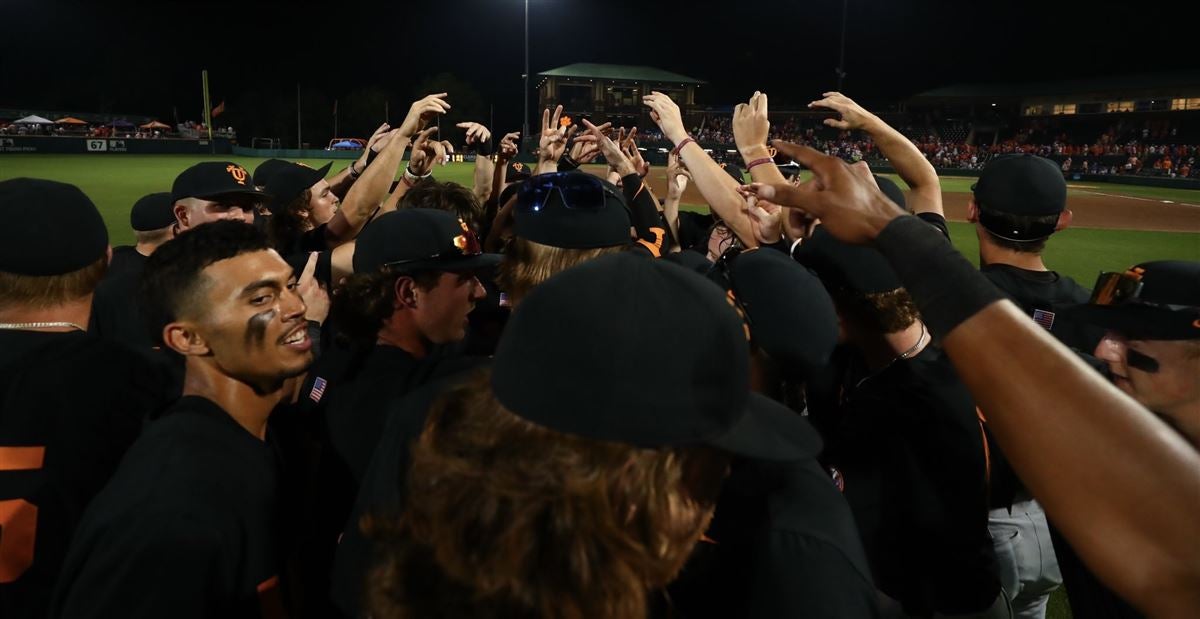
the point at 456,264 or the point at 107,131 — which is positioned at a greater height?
the point at 456,264

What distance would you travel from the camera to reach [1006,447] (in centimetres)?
106

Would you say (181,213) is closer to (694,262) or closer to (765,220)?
(694,262)

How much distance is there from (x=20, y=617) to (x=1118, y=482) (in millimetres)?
2891

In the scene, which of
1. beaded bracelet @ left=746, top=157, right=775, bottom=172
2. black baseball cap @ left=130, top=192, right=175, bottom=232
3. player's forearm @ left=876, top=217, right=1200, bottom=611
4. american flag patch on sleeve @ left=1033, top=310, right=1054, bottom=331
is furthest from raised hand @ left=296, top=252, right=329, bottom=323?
american flag patch on sleeve @ left=1033, top=310, right=1054, bottom=331

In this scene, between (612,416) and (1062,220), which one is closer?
(612,416)

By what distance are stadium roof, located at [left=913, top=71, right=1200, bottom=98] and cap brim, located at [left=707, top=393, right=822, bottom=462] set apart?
62.2m

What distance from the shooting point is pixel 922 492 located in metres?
2.10

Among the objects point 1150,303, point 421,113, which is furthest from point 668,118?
point 1150,303

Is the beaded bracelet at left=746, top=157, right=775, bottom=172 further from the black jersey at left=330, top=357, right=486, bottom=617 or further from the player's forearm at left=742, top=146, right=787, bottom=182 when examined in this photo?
the black jersey at left=330, top=357, right=486, bottom=617

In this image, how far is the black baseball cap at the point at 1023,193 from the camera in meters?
3.57

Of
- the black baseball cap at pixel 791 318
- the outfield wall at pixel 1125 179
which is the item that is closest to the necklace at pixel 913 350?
the black baseball cap at pixel 791 318

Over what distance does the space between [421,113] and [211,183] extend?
1421mm

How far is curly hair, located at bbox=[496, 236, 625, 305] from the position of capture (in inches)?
115

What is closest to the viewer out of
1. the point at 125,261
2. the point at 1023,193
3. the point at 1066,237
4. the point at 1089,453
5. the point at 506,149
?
the point at 1089,453
